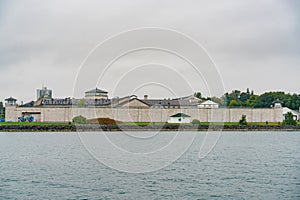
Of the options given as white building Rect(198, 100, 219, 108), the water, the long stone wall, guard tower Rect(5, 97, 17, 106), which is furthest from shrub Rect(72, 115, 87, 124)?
the water

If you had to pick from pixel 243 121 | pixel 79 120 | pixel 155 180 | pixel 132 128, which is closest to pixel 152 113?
pixel 132 128

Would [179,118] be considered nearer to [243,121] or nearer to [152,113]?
[152,113]

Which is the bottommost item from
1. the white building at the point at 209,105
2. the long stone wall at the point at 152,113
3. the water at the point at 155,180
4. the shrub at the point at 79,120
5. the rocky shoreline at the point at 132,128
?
the water at the point at 155,180

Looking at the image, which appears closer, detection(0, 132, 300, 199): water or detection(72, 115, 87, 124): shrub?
detection(0, 132, 300, 199): water

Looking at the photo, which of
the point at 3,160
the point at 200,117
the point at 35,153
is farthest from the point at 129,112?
the point at 3,160

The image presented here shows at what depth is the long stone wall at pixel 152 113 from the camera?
6281cm

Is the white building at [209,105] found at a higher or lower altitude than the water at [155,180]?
higher

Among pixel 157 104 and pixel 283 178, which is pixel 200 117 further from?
pixel 283 178

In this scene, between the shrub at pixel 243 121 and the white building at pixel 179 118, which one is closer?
the shrub at pixel 243 121

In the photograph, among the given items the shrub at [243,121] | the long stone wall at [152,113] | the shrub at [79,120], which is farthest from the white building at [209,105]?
the shrub at [79,120]

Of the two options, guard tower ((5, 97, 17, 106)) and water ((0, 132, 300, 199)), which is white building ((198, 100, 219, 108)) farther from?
water ((0, 132, 300, 199))

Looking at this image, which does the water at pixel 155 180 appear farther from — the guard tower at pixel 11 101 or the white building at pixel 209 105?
the guard tower at pixel 11 101

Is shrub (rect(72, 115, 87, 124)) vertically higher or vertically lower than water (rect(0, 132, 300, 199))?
higher

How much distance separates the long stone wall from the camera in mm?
62812
